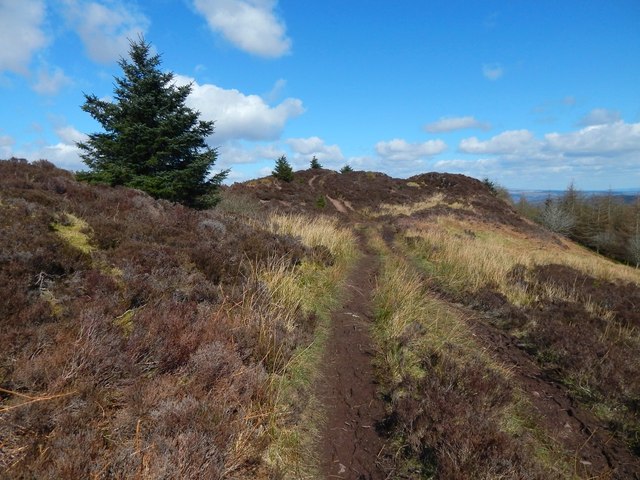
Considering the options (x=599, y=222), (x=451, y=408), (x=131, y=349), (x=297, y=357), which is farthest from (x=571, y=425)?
(x=599, y=222)

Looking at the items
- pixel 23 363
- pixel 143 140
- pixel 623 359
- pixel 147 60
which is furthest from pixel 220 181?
pixel 623 359

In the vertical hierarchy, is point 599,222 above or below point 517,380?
below

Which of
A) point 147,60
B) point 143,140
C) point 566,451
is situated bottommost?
point 566,451

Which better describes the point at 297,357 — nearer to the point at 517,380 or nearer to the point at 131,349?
the point at 131,349

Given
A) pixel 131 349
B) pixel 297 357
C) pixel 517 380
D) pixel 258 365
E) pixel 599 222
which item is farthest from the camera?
pixel 599 222

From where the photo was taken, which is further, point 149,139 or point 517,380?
point 149,139

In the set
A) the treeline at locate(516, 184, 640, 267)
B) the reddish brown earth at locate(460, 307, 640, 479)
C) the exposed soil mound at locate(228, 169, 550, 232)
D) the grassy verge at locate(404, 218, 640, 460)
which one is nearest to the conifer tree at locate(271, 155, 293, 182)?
the exposed soil mound at locate(228, 169, 550, 232)

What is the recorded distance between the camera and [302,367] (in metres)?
4.54

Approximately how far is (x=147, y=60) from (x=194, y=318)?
10724mm

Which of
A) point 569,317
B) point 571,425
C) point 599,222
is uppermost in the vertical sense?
point 569,317

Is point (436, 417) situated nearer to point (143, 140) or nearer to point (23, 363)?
point (23, 363)

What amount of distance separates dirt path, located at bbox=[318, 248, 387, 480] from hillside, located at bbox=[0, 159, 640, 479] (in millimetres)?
20

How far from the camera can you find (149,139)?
10.9 m

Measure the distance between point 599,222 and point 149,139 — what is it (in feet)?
244
